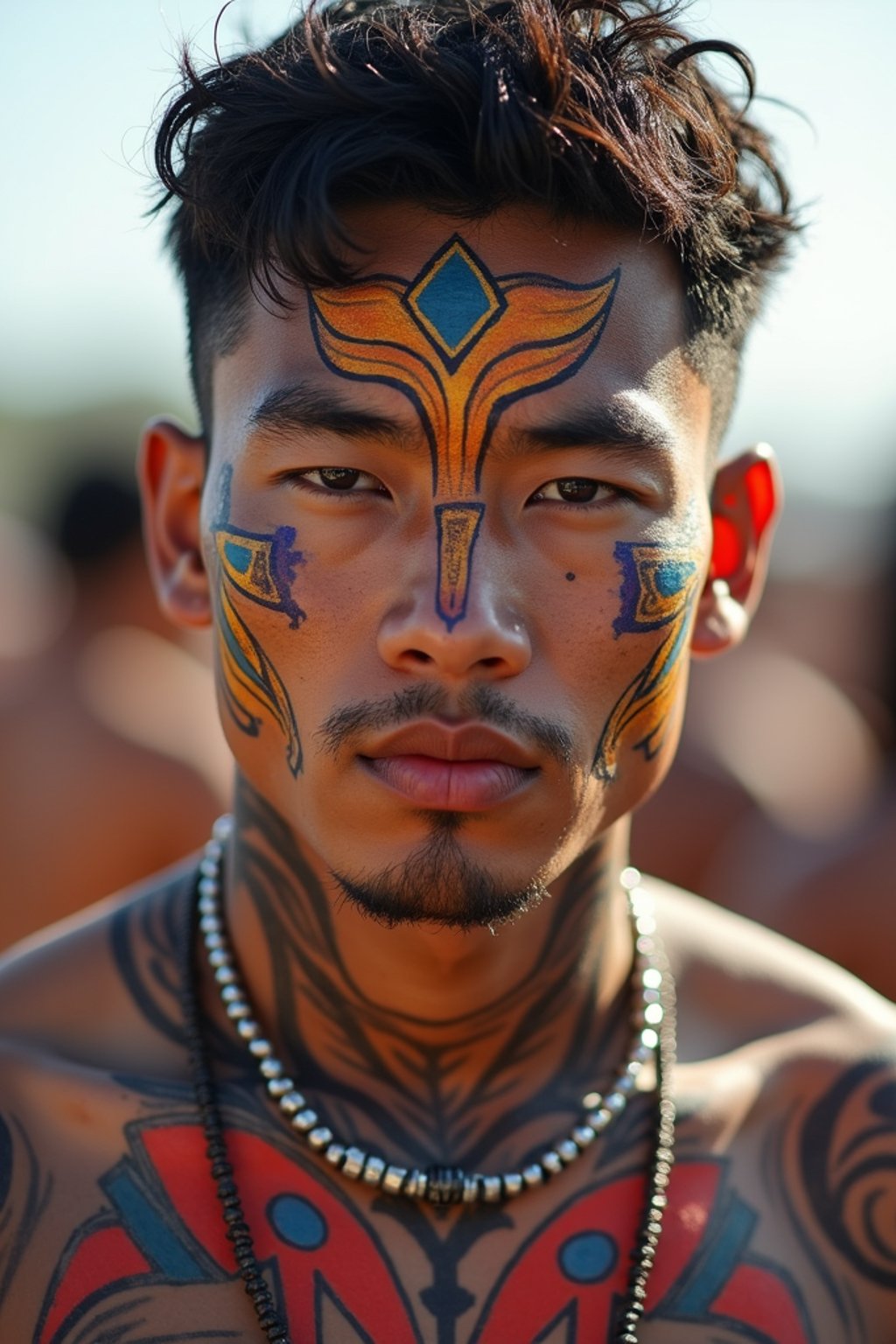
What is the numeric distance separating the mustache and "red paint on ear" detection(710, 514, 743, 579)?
31.8 inches

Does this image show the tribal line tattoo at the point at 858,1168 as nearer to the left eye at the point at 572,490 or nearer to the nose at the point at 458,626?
the nose at the point at 458,626

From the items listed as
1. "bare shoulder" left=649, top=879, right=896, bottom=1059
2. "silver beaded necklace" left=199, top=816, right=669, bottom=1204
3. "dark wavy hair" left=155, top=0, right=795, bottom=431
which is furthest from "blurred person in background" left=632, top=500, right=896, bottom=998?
"dark wavy hair" left=155, top=0, right=795, bottom=431

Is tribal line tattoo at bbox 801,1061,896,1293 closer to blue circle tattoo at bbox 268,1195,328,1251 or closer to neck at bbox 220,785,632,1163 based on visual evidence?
neck at bbox 220,785,632,1163

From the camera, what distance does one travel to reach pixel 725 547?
11.2 ft

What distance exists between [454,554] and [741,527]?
1009 millimetres

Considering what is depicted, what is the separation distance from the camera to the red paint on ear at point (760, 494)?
11.2 ft

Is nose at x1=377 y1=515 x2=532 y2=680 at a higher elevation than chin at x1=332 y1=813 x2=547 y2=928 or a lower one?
higher

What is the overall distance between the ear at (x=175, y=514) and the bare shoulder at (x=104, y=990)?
2.00ft

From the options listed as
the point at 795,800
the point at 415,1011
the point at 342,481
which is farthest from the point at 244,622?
the point at 795,800

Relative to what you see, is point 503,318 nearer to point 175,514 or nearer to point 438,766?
point 438,766

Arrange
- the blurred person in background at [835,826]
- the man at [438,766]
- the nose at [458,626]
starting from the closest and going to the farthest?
the nose at [458,626] → the man at [438,766] → the blurred person in background at [835,826]

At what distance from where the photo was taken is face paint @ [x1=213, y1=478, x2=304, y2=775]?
2.78m

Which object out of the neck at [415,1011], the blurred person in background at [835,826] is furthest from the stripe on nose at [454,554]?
the blurred person in background at [835,826]

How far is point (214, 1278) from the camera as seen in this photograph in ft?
8.76
